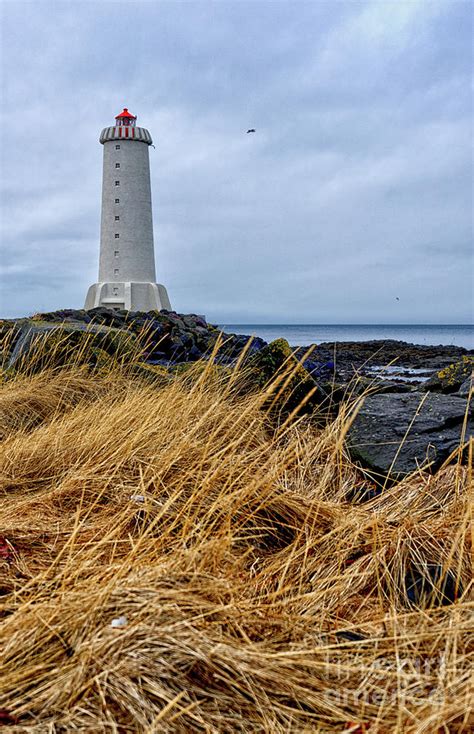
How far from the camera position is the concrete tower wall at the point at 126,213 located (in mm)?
23281

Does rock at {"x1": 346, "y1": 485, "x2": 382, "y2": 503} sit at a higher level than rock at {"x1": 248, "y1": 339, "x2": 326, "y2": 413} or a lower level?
lower

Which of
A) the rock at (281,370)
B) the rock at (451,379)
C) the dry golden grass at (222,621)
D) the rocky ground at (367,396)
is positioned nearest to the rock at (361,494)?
the rocky ground at (367,396)

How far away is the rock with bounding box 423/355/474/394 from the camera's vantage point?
8070 mm

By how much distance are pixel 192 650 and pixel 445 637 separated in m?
0.73

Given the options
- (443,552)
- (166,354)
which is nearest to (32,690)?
(443,552)

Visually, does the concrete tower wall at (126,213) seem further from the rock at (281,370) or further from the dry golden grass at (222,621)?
the dry golden grass at (222,621)

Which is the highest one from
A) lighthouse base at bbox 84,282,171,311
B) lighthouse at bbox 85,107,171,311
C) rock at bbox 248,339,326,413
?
lighthouse at bbox 85,107,171,311

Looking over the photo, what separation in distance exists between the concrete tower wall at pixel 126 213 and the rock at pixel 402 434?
64.4 ft

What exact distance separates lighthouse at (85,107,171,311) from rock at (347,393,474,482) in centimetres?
1916

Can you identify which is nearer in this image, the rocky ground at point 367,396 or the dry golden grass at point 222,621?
the dry golden grass at point 222,621

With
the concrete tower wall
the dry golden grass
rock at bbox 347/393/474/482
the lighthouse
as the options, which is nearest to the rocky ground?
rock at bbox 347/393/474/482

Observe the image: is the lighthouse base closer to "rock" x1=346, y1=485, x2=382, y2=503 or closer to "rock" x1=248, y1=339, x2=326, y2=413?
"rock" x1=248, y1=339, x2=326, y2=413

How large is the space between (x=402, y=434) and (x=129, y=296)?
19894 millimetres

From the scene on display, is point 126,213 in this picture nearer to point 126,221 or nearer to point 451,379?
point 126,221
